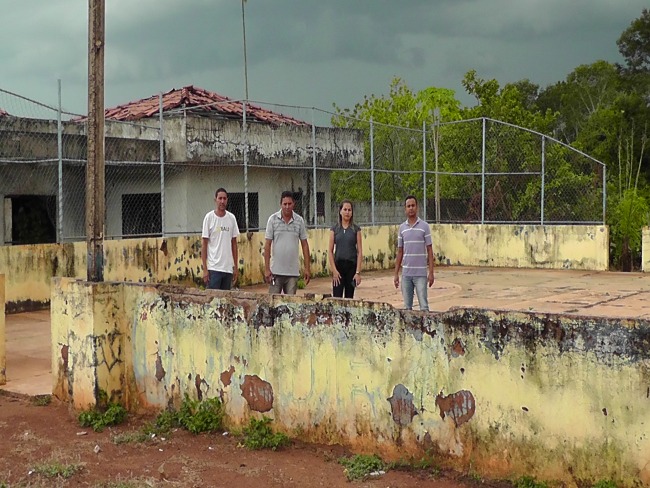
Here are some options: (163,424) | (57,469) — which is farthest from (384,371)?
(57,469)

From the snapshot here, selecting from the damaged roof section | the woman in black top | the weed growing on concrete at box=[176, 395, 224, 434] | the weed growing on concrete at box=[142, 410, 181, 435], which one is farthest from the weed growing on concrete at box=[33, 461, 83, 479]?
the damaged roof section

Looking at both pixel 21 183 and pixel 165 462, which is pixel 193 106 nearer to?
pixel 21 183

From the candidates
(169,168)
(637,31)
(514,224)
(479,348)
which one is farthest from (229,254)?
(637,31)

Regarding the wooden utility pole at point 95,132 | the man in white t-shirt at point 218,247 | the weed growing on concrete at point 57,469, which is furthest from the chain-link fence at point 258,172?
the weed growing on concrete at point 57,469

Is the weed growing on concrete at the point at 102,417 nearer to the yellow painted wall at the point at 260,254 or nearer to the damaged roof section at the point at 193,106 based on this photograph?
the yellow painted wall at the point at 260,254

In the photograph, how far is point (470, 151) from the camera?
21594 millimetres

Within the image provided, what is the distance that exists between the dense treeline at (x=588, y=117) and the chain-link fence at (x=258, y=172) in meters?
0.40

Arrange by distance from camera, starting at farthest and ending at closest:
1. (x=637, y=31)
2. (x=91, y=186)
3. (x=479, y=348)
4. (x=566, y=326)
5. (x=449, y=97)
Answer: (x=637, y=31) < (x=449, y=97) < (x=91, y=186) < (x=479, y=348) < (x=566, y=326)

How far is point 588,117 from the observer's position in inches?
1753

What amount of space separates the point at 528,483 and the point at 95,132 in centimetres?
436

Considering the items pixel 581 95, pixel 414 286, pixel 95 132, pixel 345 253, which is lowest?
pixel 414 286

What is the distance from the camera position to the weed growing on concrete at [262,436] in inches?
225

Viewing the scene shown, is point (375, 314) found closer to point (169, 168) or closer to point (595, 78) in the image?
point (169, 168)

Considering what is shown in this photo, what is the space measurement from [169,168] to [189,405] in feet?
44.9
